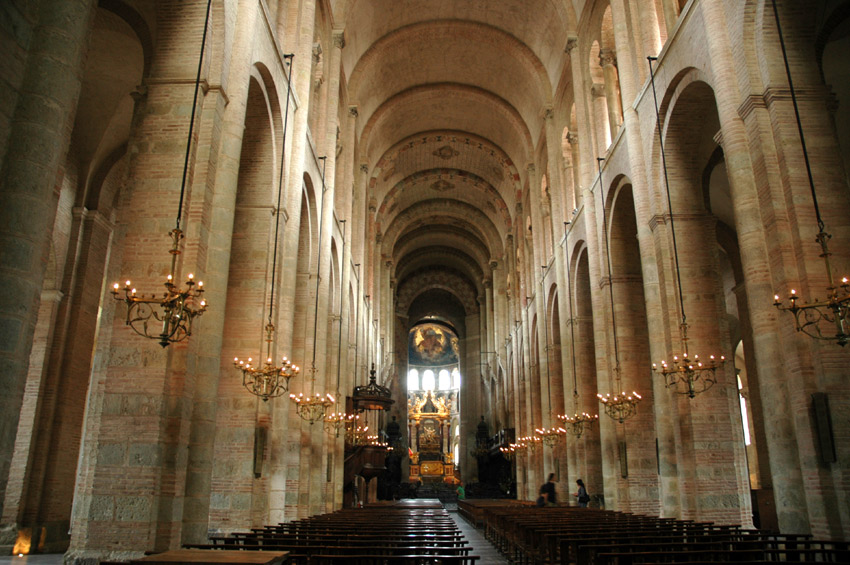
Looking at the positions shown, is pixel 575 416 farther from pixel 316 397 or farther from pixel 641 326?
pixel 316 397

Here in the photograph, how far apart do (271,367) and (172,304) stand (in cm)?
396

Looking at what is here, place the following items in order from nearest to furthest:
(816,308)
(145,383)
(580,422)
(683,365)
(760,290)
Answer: (145,383), (816,308), (760,290), (683,365), (580,422)


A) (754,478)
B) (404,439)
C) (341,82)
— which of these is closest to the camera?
(341,82)

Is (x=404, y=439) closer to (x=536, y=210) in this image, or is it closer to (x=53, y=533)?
(x=536, y=210)

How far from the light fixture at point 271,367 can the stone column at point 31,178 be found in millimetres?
5438

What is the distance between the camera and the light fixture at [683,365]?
10.9 metres

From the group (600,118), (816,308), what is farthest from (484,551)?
(600,118)

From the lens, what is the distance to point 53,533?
13.2m

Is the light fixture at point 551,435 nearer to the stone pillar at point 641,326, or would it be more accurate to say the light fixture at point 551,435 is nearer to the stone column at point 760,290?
the stone pillar at point 641,326

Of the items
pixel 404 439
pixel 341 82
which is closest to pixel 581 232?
pixel 341 82

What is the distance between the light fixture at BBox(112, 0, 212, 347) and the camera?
6406 millimetres

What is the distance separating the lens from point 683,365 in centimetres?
1099

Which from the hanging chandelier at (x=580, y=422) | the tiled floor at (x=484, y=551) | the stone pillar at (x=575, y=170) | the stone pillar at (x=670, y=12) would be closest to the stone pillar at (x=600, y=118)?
the stone pillar at (x=575, y=170)

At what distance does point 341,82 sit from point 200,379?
17011mm
